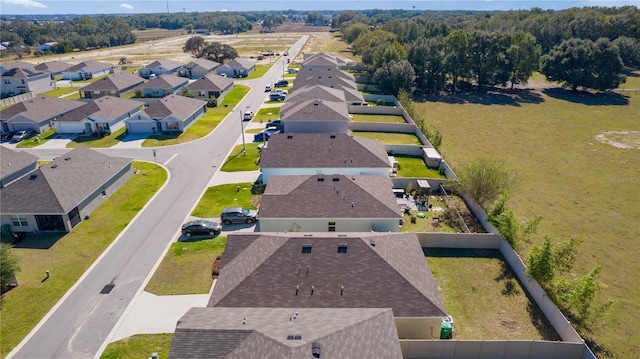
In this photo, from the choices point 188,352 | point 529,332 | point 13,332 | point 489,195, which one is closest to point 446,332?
point 529,332

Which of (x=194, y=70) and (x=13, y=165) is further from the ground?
(x=194, y=70)

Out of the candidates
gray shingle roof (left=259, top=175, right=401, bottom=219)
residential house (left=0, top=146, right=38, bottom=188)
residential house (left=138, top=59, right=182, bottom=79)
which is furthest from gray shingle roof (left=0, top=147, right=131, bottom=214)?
residential house (left=138, top=59, right=182, bottom=79)

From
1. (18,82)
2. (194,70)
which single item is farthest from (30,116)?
(194,70)

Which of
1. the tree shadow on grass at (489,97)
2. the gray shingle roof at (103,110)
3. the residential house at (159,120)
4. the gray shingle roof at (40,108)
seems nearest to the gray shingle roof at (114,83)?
the gray shingle roof at (40,108)

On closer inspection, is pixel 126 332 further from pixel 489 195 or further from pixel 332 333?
pixel 489 195

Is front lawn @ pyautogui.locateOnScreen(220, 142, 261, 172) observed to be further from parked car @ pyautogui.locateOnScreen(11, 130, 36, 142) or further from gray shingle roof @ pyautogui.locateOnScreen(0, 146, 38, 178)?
parked car @ pyautogui.locateOnScreen(11, 130, 36, 142)

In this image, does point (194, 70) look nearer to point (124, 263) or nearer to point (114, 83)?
point (114, 83)

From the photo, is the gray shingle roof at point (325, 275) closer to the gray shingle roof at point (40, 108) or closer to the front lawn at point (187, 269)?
the front lawn at point (187, 269)
